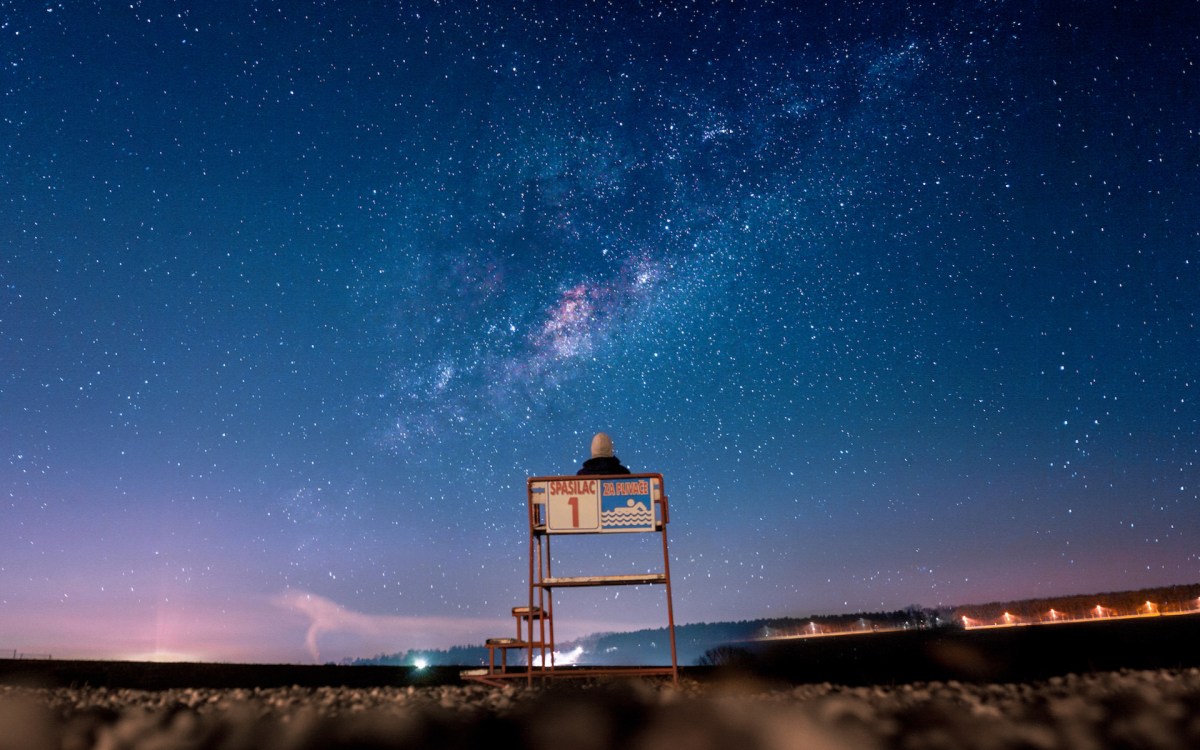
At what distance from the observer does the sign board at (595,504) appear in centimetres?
892

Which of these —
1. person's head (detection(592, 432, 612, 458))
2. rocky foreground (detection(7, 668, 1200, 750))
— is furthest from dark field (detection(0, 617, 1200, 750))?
person's head (detection(592, 432, 612, 458))

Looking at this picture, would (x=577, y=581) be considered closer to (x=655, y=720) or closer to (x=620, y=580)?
(x=620, y=580)

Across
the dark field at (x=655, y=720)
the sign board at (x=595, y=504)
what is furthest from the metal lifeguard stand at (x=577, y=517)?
the dark field at (x=655, y=720)

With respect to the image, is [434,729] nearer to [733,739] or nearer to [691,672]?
[733,739]

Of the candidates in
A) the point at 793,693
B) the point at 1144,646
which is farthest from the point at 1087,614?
the point at 793,693

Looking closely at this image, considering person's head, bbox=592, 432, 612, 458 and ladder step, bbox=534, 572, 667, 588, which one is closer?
ladder step, bbox=534, 572, 667, 588

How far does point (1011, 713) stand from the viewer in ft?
9.68

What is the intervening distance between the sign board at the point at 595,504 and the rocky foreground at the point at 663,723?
16.9 ft

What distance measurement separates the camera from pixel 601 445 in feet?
33.4

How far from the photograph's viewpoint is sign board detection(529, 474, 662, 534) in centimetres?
892

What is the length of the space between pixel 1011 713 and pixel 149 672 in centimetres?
928

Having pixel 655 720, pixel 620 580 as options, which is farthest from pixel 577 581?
pixel 655 720

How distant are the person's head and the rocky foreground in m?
6.39

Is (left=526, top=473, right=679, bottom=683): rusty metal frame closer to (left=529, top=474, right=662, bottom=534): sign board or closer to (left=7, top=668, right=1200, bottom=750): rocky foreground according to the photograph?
(left=529, top=474, right=662, bottom=534): sign board
